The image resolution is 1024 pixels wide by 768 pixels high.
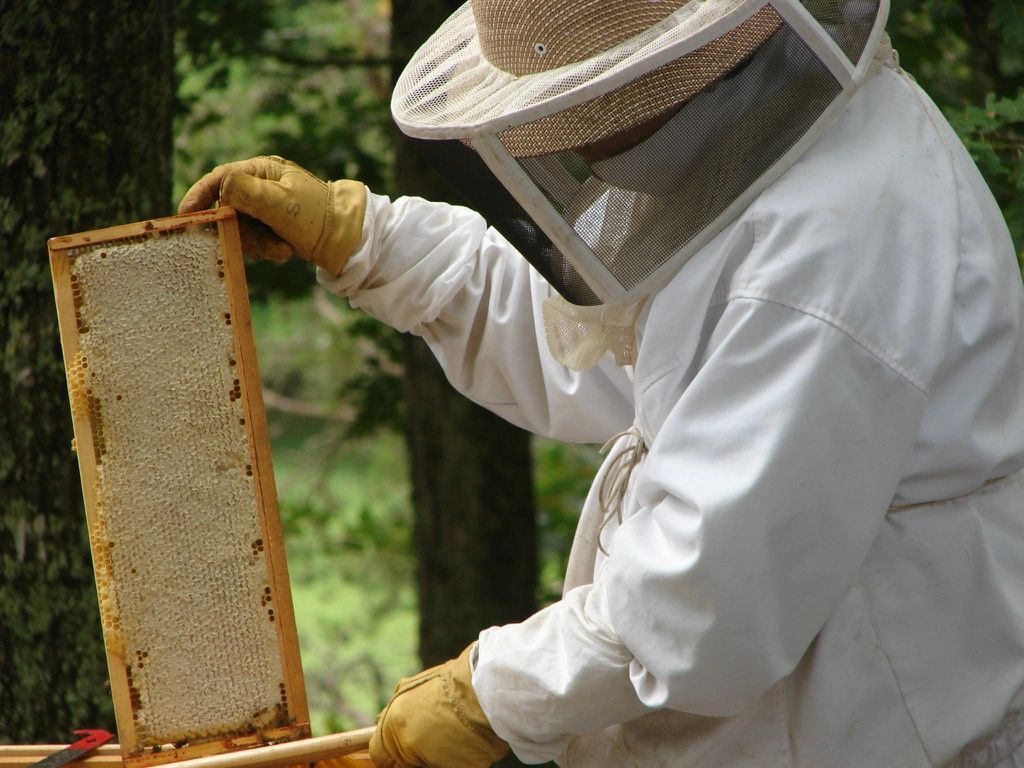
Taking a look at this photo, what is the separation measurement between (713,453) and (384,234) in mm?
1002

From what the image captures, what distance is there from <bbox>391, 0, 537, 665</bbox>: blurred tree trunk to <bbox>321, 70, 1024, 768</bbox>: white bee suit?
229 cm

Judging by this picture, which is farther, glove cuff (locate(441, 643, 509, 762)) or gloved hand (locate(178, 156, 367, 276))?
gloved hand (locate(178, 156, 367, 276))

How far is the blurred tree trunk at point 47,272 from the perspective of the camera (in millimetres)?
2324

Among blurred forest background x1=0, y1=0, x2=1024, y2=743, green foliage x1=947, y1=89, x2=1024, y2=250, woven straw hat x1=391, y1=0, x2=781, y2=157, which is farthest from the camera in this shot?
green foliage x1=947, y1=89, x2=1024, y2=250

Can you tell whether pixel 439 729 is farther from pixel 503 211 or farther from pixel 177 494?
pixel 503 211

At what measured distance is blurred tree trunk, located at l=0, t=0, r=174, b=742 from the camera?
2.32 meters

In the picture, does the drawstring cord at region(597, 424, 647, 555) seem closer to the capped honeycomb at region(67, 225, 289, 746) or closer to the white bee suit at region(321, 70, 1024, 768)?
the white bee suit at region(321, 70, 1024, 768)

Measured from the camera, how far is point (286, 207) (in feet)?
7.18

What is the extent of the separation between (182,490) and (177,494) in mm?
11

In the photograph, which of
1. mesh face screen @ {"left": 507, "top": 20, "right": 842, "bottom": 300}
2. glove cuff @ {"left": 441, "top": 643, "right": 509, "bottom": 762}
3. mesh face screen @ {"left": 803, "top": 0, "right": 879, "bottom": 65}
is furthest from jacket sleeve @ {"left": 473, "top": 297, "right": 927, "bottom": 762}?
mesh face screen @ {"left": 803, "top": 0, "right": 879, "bottom": 65}

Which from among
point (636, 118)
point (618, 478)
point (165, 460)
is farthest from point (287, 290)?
point (636, 118)

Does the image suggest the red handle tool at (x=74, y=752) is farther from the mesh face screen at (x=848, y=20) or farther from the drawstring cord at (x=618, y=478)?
the mesh face screen at (x=848, y=20)

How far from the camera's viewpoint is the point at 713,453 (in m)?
1.60

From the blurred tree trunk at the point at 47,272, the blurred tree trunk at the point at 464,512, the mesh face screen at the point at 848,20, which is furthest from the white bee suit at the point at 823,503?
the blurred tree trunk at the point at 464,512
